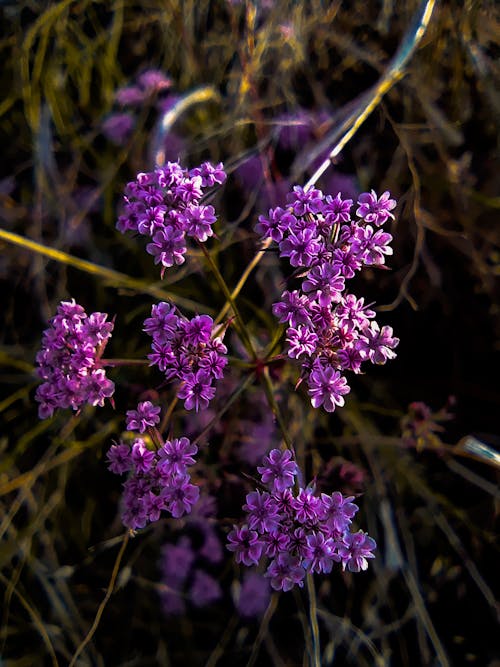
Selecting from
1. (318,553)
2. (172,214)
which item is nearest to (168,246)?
(172,214)

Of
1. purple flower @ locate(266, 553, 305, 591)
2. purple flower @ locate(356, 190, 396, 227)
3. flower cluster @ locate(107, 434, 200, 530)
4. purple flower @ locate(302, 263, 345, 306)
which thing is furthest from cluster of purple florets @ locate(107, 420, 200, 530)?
purple flower @ locate(356, 190, 396, 227)

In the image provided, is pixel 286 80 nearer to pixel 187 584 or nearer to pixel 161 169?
pixel 161 169

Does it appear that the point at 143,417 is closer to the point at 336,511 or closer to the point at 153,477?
the point at 153,477

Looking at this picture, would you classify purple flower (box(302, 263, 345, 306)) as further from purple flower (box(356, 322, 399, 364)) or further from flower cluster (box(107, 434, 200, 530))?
flower cluster (box(107, 434, 200, 530))

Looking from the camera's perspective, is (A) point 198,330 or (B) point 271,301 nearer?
(A) point 198,330

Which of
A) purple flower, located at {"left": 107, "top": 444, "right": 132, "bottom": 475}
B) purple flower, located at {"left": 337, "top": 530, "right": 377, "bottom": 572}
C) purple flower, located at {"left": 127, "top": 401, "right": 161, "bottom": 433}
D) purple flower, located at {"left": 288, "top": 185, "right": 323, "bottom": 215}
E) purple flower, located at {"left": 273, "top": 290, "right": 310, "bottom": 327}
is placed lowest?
purple flower, located at {"left": 107, "top": 444, "right": 132, "bottom": 475}

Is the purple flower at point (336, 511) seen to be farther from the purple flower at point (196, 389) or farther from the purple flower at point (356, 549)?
the purple flower at point (196, 389)

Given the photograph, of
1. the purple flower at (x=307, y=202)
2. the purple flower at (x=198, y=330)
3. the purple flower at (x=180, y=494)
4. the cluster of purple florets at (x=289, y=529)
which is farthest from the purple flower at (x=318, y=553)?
the purple flower at (x=307, y=202)

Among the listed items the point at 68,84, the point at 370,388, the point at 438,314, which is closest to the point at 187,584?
the point at 370,388
